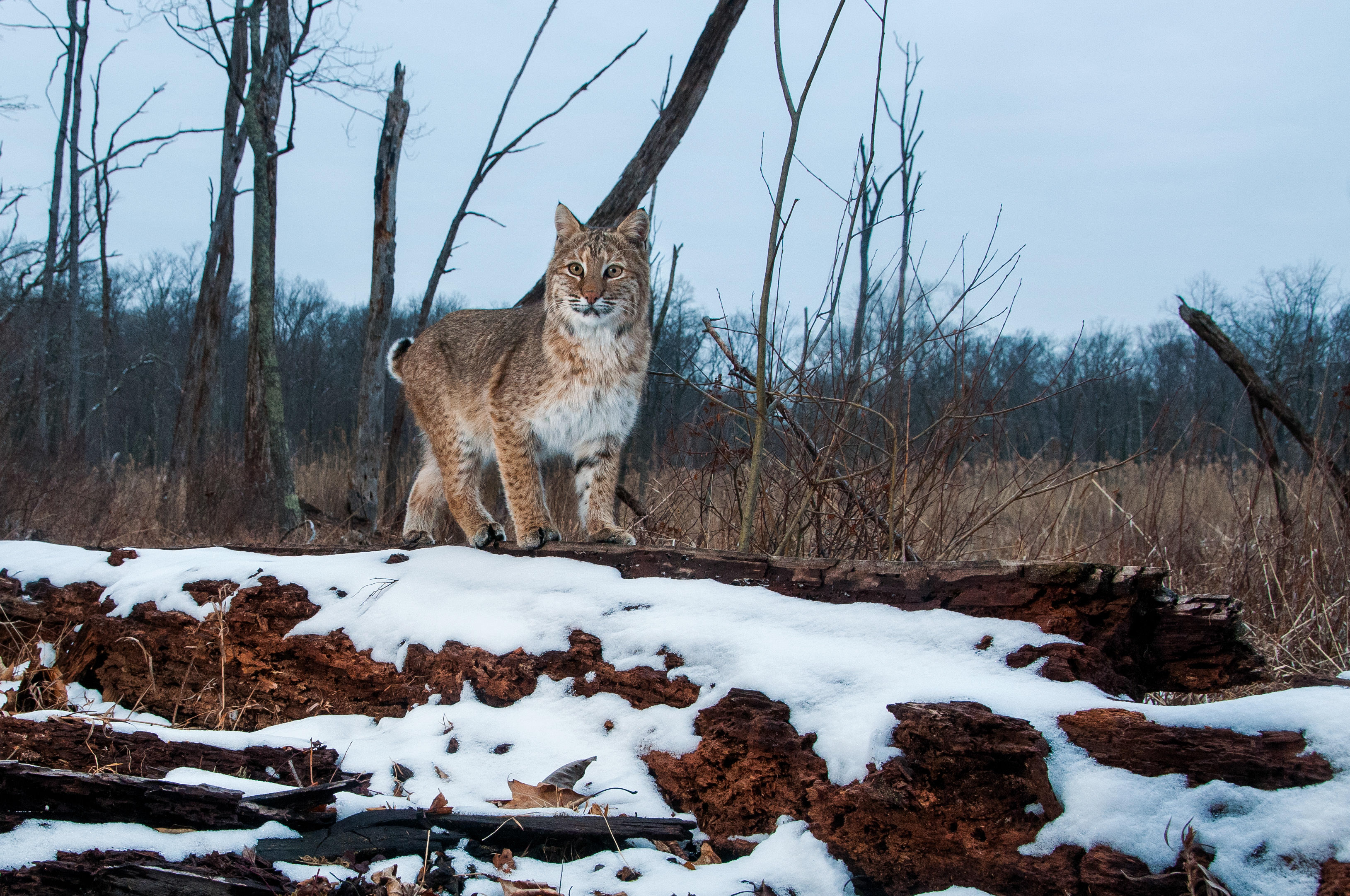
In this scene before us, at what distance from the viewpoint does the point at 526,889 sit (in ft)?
6.59

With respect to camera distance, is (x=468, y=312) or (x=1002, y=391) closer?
(x=1002, y=391)

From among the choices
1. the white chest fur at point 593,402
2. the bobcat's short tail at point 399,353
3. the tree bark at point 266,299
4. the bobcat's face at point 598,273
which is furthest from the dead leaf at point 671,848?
the tree bark at point 266,299

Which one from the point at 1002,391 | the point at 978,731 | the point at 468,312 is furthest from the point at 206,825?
the point at 468,312

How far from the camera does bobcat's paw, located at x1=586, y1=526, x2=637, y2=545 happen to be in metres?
4.32

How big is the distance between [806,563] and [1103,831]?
128 cm

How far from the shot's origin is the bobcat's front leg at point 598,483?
468cm

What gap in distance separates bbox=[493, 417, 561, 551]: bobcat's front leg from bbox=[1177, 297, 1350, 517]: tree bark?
174 inches

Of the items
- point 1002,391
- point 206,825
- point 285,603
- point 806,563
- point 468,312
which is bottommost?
point 206,825

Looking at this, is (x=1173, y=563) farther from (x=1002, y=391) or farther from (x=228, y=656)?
(x=228, y=656)

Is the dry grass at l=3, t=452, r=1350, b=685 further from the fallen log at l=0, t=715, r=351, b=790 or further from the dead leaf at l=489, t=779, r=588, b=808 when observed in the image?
the dead leaf at l=489, t=779, r=588, b=808

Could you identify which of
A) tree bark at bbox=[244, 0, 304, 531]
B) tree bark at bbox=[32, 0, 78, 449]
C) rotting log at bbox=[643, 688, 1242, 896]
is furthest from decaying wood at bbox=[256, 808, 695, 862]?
tree bark at bbox=[32, 0, 78, 449]

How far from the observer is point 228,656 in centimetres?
356

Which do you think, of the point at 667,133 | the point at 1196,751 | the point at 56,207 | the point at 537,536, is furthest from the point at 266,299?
the point at 56,207

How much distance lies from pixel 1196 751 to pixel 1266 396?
4.55m
